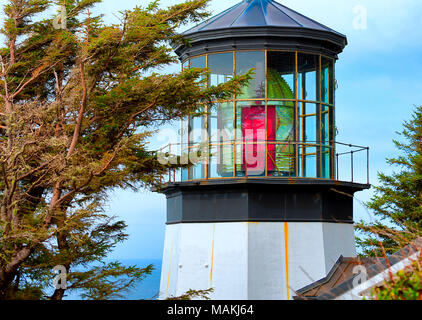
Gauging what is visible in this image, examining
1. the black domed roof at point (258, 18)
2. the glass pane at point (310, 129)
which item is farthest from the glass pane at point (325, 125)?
the black domed roof at point (258, 18)

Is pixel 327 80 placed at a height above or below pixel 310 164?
above

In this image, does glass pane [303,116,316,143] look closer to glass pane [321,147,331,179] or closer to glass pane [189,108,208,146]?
glass pane [321,147,331,179]

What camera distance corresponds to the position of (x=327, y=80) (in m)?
13.6

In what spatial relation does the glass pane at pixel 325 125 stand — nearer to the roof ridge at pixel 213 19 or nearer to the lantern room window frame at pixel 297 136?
the lantern room window frame at pixel 297 136

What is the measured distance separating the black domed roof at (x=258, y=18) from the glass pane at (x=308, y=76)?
2.31 feet

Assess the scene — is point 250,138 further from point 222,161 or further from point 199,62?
point 199,62

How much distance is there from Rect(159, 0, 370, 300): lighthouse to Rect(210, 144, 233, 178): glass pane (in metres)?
0.02

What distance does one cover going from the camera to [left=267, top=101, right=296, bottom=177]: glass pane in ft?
40.8

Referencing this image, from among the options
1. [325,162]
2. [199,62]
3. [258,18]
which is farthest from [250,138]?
[258,18]

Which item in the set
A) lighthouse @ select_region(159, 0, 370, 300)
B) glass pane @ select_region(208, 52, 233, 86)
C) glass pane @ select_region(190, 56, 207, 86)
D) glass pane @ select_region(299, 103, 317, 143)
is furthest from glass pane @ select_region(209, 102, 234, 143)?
glass pane @ select_region(299, 103, 317, 143)

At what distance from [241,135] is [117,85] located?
126 inches

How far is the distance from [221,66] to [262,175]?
105 inches

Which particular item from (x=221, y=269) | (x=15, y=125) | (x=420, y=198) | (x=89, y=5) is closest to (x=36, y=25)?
(x=89, y=5)

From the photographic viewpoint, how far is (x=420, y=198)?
18219 mm
